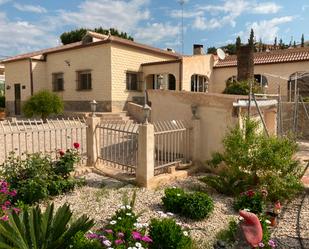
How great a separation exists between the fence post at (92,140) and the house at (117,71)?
35.5 ft

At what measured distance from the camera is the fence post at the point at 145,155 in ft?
20.9

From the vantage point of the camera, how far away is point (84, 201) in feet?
18.7

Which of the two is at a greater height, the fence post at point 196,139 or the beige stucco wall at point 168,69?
the beige stucco wall at point 168,69

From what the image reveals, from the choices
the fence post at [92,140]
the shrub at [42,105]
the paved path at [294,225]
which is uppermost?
the shrub at [42,105]

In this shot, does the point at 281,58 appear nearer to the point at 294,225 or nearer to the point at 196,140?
the point at 196,140

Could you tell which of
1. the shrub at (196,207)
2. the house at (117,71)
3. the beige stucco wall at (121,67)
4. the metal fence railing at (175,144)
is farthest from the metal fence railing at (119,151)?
the house at (117,71)

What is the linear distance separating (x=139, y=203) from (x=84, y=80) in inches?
630

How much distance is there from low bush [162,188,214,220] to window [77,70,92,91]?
15.6m

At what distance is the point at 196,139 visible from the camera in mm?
8180

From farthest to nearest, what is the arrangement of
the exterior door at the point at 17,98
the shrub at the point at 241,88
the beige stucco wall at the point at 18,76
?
the exterior door at the point at 17,98
the beige stucco wall at the point at 18,76
the shrub at the point at 241,88

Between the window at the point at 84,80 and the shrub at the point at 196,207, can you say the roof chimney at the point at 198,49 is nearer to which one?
the window at the point at 84,80

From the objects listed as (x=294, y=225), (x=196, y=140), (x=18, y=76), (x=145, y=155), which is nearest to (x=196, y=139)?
(x=196, y=140)

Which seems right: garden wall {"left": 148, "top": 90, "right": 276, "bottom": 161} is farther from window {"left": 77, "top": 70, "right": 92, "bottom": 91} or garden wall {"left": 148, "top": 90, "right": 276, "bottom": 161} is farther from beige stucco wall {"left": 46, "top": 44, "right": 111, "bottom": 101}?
window {"left": 77, "top": 70, "right": 92, "bottom": 91}

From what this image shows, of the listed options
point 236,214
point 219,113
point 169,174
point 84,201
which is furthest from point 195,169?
point 84,201
